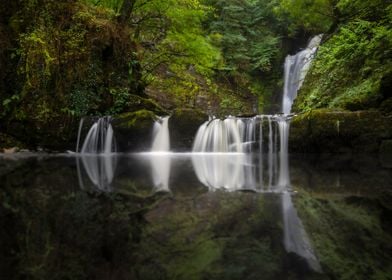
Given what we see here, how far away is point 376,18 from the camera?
12523 millimetres

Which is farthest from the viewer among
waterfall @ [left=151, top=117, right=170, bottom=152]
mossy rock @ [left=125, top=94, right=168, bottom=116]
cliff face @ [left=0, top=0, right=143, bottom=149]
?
mossy rock @ [left=125, top=94, right=168, bottom=116]

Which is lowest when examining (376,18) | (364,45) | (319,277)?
(319,277)

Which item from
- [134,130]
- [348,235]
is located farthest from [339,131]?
[348,235]

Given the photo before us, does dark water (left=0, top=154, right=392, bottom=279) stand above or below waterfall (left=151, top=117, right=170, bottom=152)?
below

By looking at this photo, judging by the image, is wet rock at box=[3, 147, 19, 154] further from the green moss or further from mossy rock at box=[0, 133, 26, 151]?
the green moss

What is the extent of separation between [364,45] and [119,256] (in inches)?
451

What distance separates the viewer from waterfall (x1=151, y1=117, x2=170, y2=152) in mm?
12477

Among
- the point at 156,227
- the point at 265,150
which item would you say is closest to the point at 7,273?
the point at 156,227

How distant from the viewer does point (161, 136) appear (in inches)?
497

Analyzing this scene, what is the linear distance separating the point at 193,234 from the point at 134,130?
10247 mm

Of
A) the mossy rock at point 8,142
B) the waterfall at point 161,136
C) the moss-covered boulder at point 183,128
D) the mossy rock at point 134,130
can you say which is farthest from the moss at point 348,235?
the moss-covered boulder at point 183,128

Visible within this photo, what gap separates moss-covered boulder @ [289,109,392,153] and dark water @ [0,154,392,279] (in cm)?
717

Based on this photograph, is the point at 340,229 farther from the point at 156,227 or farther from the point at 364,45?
the point at 364,45

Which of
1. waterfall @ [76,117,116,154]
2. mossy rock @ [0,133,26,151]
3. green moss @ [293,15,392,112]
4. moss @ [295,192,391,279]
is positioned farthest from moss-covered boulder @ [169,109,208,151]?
moss @ [295,192,391,279]
